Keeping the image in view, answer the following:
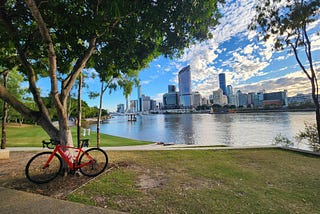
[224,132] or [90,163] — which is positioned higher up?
[90,163]

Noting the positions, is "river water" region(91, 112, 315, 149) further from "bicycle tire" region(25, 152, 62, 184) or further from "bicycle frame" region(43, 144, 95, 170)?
"bicycle tire" region(25, 152, 62, 184)

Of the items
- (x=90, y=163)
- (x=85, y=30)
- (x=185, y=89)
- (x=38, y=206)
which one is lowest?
(x=38, y=206)

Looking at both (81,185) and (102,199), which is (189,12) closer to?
(102,199)

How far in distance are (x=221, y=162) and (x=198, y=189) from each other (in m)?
2.42

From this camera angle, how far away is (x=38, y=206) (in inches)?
107

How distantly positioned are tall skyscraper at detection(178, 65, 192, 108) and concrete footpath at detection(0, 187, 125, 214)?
407 feet

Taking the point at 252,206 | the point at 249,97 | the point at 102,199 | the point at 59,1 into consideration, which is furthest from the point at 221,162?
the point at 249,97

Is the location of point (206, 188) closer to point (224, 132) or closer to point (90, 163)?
point (90, 163)

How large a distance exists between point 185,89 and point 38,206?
427ft

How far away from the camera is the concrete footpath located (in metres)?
2.58

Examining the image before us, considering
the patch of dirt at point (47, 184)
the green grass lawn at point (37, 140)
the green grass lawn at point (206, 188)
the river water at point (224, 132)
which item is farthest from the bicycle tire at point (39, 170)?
the river water at point (224, 132)

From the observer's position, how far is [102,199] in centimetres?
298

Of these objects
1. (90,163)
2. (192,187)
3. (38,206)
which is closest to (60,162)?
(90,163)

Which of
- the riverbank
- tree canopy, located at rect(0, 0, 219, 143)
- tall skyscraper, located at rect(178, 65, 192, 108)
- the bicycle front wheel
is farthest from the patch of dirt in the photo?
tall skyscraper, located at rect(178, 65, 192, 108)
